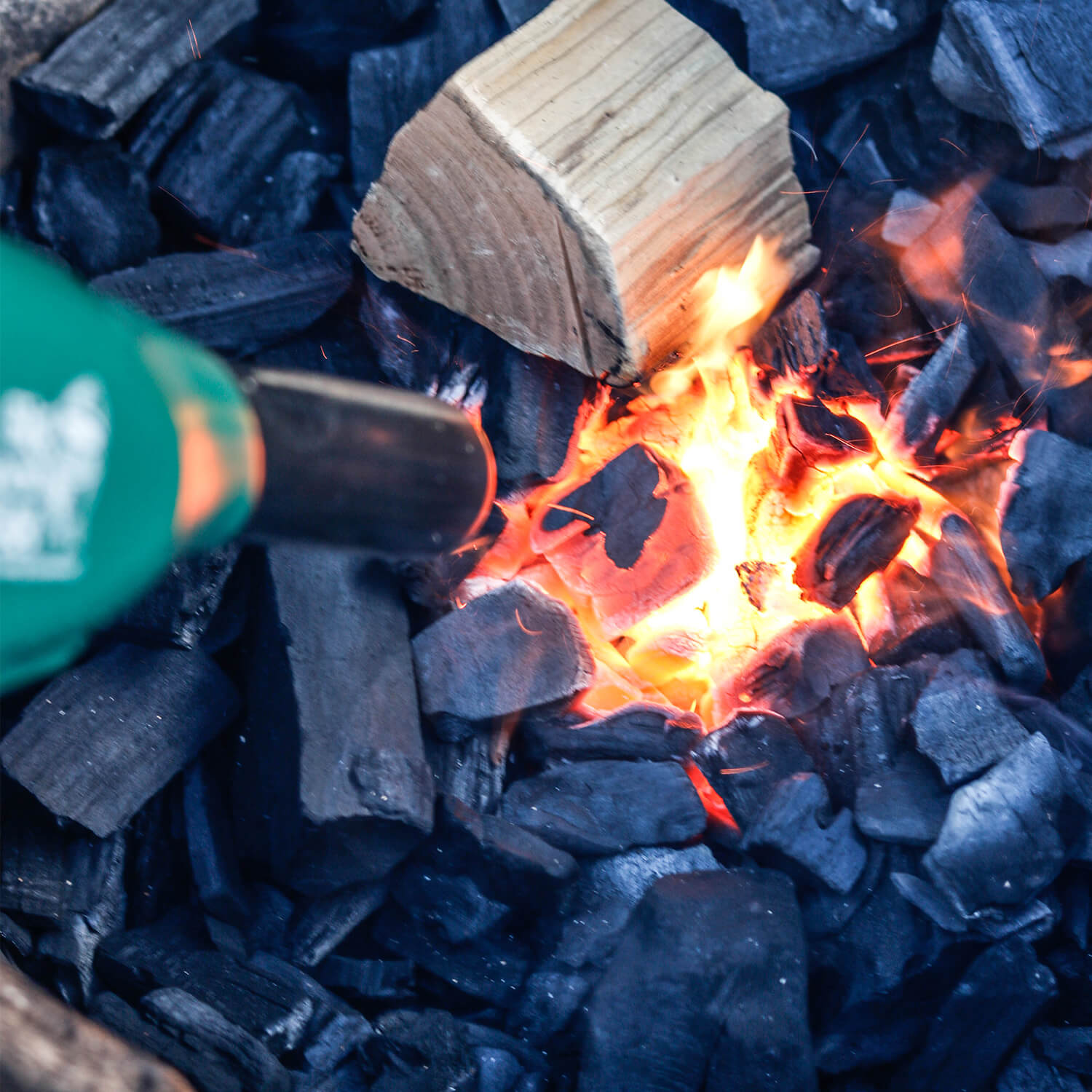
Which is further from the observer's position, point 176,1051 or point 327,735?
point 327,735

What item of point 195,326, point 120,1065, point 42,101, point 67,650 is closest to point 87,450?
point 67,650

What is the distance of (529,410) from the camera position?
1.88 metres

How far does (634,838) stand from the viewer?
1.79 metres

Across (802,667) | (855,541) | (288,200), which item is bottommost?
(802,667)

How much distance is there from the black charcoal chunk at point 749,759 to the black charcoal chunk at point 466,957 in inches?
19.8

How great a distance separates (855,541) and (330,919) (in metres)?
1.28

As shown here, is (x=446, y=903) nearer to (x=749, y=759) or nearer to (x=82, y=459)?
(x=749, y=759)

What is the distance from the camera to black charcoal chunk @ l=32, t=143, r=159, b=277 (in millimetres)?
1881

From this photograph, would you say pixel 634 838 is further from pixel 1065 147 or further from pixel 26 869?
pixel 1065 147

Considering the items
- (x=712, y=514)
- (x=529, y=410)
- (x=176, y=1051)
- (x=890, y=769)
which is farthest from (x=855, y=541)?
(x=176, y=1051)

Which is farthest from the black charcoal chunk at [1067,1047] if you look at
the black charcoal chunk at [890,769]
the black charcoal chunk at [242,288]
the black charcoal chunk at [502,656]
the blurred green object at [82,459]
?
the black charcoal chunk at [242,288]

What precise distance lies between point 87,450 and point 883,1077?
66.3 inches

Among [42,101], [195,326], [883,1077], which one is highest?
[42,101]

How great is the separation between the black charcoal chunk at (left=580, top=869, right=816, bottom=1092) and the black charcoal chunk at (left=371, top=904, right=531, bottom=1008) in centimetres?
20
